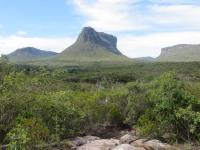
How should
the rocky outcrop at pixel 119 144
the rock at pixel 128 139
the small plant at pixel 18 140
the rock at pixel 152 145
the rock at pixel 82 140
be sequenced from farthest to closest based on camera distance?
the rock at pixel 128 139 < the rock at pixel 82 140 < the rock at pixel 152 145 < the rocky outcrop at pixel 119 144 < the small plant at pixel 18 140

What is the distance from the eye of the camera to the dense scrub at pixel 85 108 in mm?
20469

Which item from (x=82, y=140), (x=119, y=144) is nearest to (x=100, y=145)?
(x=119, y=144)

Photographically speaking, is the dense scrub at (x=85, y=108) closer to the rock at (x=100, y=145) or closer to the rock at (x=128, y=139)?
the rock at (x=128, y=139)

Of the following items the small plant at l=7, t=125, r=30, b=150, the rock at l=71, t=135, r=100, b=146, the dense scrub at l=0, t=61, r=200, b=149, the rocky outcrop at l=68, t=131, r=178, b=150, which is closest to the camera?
the small plant at l=7, t=125, r=30, b=150

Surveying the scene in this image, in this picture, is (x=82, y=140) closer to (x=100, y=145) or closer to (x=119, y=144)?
(x=100, y=145)

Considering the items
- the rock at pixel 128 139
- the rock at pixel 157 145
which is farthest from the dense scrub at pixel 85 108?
the rock at pixel 157 145

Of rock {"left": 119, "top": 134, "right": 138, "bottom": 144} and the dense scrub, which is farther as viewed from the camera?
rock {"left": 119, "top": 134, "right": 138, "bottom": 144}

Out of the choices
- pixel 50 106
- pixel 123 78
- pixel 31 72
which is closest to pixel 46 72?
pixel 31 72

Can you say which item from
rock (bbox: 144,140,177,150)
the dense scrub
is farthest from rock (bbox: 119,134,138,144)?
rock (bbox: 144,140,177,150)

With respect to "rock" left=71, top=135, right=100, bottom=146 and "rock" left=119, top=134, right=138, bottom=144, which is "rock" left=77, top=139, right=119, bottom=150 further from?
"rock" left=119, top=134, right=138, bottom=144

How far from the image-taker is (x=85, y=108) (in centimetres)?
2583

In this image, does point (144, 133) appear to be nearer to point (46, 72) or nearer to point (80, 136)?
point (80, 136)

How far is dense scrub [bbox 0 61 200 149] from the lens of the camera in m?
20.5

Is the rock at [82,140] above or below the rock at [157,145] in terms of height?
above
